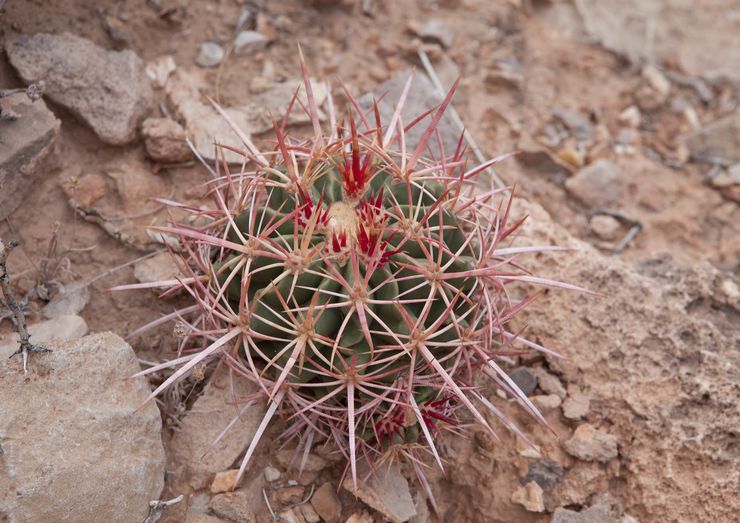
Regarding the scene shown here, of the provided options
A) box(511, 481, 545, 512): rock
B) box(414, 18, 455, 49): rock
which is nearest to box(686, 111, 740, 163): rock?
box(414, 18, 455, 49): rock

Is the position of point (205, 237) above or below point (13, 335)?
above

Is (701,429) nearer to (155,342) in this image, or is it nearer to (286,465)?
A: (286,465)

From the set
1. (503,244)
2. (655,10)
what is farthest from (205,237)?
(655,10)

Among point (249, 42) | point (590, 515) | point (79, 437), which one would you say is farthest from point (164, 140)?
point (590, 515)

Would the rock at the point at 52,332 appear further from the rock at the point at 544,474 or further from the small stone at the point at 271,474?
the rock at the point at 544,474

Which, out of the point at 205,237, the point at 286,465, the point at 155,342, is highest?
the point at 205,237

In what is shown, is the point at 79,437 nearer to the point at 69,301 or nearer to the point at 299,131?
the point at 69,301
